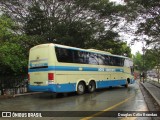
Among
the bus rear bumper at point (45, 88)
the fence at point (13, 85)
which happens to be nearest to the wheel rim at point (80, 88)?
the bus rear bumper at point (45, 88)

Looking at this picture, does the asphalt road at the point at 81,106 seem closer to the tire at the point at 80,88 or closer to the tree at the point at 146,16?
the tire at the point at 80,88

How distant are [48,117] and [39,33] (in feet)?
61.9

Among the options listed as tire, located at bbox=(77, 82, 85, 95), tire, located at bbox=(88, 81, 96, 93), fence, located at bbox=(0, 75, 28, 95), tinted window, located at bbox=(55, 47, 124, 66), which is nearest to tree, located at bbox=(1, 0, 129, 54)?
tinted window, located at bbox=(55, 47, 124, 66)

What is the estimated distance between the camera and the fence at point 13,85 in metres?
18.0

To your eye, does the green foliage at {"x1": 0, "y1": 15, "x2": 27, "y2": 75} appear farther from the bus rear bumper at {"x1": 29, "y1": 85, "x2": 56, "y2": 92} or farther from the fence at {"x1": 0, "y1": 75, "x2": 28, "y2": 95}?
the bus rear bumper at {"x1": 29, "y1": 85, "x2": 56, "y2": 92}

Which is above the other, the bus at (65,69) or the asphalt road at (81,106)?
the bus at (65,69)

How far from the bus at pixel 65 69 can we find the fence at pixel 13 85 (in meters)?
2.17

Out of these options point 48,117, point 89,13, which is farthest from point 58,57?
point 89,13

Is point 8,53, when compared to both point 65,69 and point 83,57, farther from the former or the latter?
point 83,57

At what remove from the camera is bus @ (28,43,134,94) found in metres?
16.2

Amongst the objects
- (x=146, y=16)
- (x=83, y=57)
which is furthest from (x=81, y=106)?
(x=146, y=16)

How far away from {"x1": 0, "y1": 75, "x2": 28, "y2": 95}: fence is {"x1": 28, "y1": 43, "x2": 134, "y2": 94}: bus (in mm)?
2167

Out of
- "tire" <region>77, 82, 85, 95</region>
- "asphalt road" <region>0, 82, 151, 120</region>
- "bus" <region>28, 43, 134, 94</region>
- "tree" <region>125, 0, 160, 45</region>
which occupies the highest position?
"tree" <region>125, 0, 160, 45</region>

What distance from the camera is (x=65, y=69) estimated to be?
17.0m
